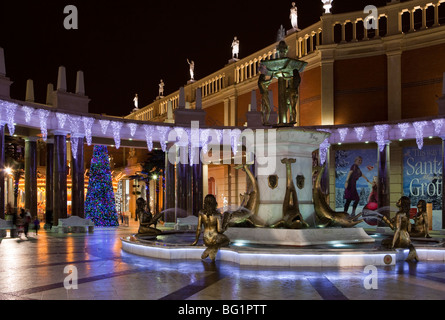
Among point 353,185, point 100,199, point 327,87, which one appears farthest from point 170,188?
point 327,87

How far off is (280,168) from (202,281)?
6559mm

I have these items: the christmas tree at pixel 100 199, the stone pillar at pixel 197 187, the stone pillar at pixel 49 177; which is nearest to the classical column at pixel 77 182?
the stone pillar at pixel 49 177

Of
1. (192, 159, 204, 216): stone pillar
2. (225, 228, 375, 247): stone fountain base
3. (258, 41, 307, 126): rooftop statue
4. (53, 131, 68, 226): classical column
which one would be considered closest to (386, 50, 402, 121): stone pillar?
(192, 159, 204, 216): stone pillar

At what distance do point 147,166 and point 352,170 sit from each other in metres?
27.8

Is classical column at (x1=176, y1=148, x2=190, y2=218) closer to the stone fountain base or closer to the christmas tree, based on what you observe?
the christmas tree

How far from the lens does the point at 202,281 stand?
10.7 metres

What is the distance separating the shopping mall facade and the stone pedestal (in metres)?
14.8

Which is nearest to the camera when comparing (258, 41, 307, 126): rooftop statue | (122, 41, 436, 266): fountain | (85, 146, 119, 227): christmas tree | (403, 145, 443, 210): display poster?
(122, 41, 436, 266): fountain

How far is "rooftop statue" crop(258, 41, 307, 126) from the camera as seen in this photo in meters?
17.1

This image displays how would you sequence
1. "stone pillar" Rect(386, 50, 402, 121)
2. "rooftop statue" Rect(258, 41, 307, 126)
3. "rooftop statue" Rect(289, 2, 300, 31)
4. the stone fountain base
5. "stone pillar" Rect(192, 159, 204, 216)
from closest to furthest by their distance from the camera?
the stone fountain base < "rooftop statue" Rect(258, 41, 307, 126) < "stone pillar" Rect(192, 159, 204, 216) < "stone pillar" Rect(386, 50, 402, 121) < "rooftop statue" Rect(289, 2, 300, 31)

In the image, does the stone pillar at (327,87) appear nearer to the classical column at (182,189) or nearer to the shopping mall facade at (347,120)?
the shopping mall facade at (347,120)

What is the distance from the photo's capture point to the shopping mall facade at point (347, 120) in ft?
96.8
